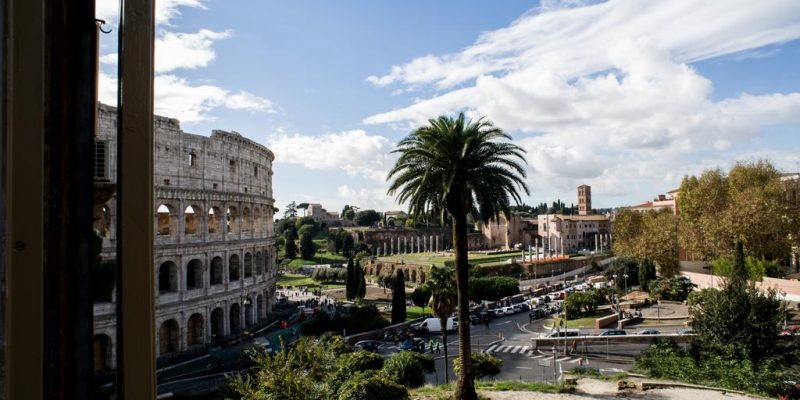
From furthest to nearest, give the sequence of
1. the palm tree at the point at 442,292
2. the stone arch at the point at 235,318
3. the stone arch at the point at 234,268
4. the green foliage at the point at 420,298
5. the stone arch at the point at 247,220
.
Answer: the green foliage at the point at 420,298 → the stone arch at the point at 247,220 → the stone arch at the point at 234,268 → the stone arch at the point at 235,318 → the palm tree at the point at 442,292

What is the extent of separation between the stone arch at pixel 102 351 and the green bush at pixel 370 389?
60.2 ft

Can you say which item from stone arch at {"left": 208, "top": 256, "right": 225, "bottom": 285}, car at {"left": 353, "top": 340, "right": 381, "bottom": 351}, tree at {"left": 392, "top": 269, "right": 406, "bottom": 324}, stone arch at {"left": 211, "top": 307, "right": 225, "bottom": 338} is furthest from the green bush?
tree at {"left": 392, "top": 269, "right": 406, "bottom": 324}

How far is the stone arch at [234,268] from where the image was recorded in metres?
37.7

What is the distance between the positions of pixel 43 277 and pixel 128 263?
1.31ft

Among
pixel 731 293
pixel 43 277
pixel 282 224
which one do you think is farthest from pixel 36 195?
pixel 282 224

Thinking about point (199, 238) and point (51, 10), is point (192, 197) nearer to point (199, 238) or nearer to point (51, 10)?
point (199, 238)

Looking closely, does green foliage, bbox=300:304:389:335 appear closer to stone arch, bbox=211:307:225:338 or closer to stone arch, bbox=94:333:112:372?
stone arch, bbox=211:307:225:338

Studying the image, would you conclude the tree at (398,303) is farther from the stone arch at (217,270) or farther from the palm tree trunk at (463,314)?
the palm tree trunk at (463,314)

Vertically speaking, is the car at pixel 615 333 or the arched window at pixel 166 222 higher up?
the arched window at pixel 166 222

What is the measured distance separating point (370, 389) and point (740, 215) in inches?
1572

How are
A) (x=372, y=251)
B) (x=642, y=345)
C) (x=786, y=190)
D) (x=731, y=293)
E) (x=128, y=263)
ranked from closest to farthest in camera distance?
(x=128, y=263)
(x=731, y=293)
(x=642, y=345)
(x=786, y=190)
(x=372, y=251)

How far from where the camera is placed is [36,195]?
2.32m

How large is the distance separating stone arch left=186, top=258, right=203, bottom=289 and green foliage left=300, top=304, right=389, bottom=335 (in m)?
8.01

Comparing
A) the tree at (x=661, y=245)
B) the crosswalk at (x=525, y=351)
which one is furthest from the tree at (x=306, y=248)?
the crosswalk at (x=525, y=351)
